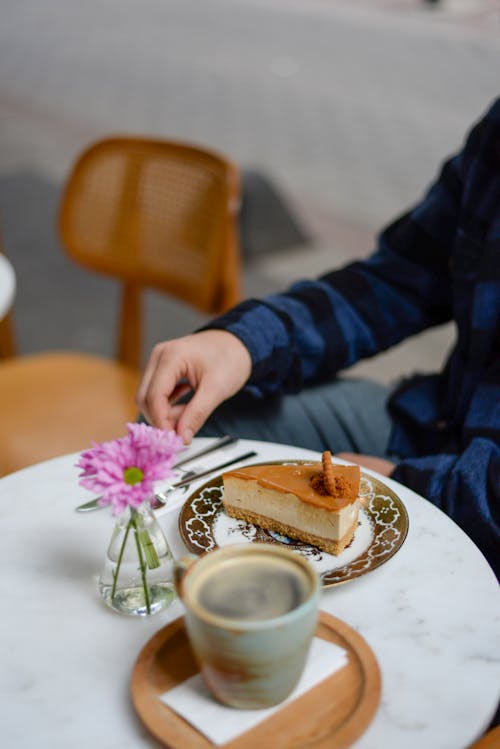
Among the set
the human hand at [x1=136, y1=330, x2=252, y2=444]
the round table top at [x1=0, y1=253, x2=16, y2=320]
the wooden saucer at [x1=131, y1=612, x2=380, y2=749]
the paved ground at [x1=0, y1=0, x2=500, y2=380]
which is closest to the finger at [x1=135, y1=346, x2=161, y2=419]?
the human hand at [x1=136, y1=330, x2=252, y2=444]

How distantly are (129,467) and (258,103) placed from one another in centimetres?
489

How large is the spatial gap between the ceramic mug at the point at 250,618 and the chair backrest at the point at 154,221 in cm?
120

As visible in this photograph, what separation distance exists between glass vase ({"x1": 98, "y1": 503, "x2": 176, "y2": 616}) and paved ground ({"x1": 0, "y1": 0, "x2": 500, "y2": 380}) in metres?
2.48

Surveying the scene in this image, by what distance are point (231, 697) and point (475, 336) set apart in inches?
25.7

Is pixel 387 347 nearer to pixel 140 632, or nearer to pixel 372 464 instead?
pixel 372 464

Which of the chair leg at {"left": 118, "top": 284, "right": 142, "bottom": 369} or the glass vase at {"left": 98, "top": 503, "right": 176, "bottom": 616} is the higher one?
the glass vase at {"left": 98, "top": 503, "right": 176, "bottom": 616}

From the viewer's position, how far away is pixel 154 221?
194 cm

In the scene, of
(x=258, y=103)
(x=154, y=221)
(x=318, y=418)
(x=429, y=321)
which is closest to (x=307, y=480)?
(x=318, y=418)

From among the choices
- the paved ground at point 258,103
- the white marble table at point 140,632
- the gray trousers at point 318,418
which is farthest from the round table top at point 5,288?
the paved ground at point 258,103

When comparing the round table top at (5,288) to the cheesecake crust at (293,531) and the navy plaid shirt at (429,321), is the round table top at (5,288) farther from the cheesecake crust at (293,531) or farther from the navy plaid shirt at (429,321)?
the cheesecake crust at (293,531)

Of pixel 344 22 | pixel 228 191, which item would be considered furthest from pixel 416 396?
pixel 344 22

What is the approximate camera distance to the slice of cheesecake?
0.84 m

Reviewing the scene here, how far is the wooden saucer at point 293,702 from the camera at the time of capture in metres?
0.64

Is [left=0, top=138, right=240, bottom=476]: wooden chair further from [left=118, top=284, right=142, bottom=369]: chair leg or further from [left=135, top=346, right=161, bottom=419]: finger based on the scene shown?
[left=135, top=346, right=161, bottom=419]: finger
